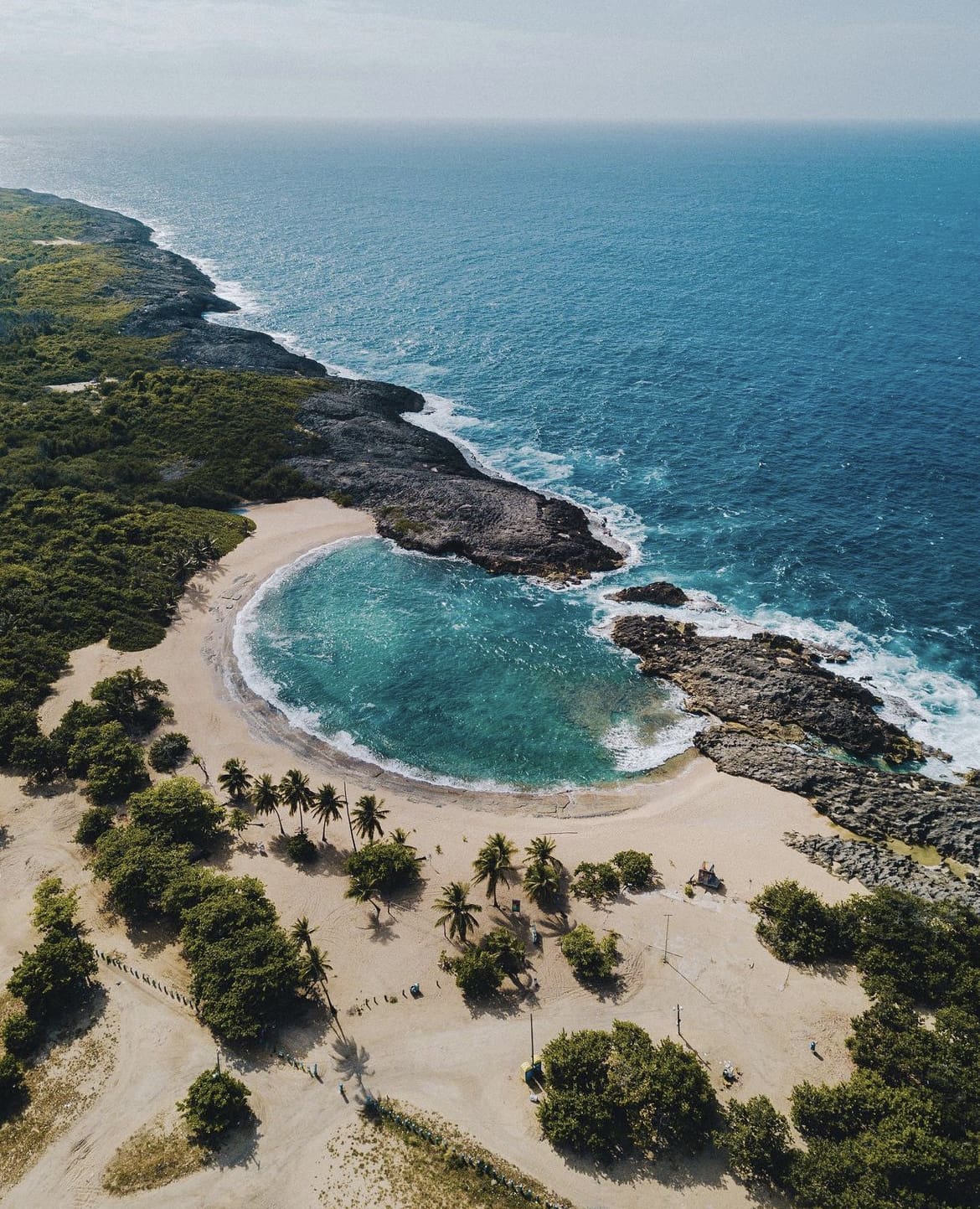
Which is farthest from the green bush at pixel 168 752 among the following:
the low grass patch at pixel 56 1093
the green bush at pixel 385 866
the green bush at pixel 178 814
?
the low grass patch at pixel 56 1093

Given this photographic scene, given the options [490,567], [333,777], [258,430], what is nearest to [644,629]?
[490,567]

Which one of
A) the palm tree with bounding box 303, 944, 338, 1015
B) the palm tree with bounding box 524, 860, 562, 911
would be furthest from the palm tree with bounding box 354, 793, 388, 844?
the palm tree with bounding box 524, 860, 562, 911

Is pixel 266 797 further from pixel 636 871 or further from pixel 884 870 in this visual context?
pixel 884 870

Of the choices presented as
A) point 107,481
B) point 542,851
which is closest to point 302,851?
point 542,851

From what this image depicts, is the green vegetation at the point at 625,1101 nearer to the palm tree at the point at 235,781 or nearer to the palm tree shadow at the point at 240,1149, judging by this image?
the palm tree shadow at the point at 240,1149

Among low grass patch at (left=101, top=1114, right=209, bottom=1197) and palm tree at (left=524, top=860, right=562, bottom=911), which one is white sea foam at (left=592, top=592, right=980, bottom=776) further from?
low grass patch at (left=101, top=1114, right=209, bottom=1197)
